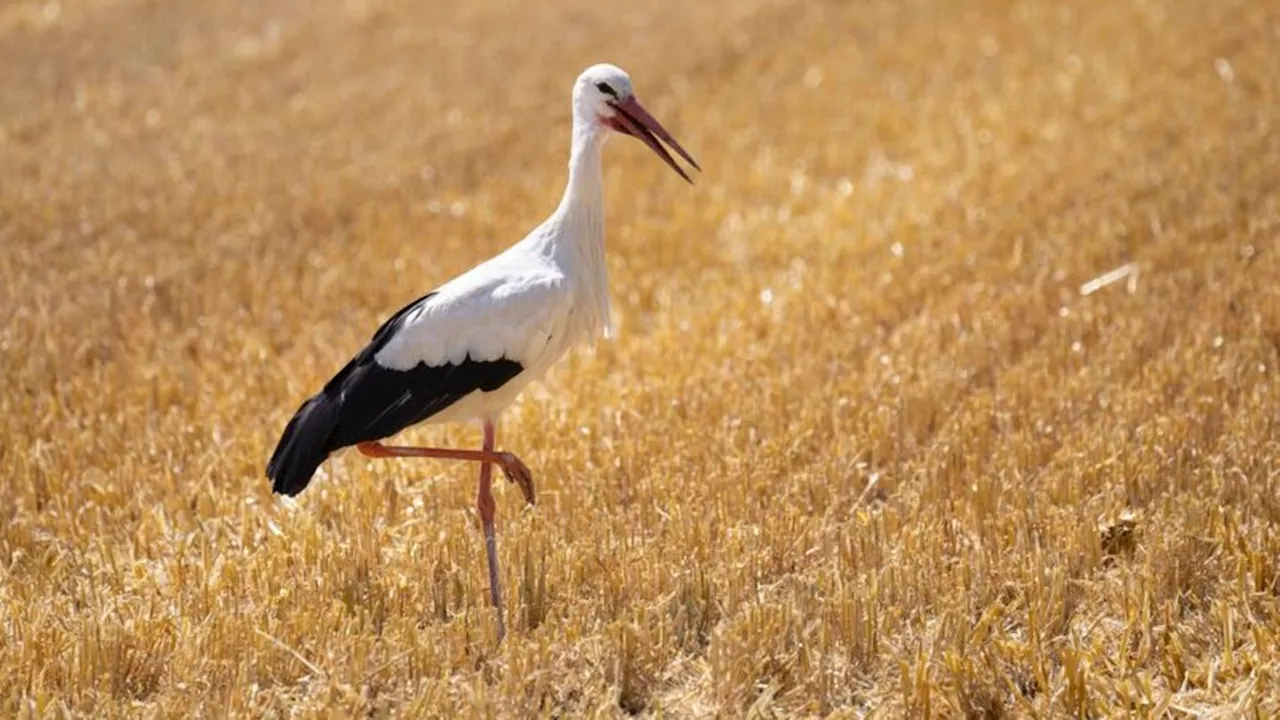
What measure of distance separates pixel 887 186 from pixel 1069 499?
15.6ft

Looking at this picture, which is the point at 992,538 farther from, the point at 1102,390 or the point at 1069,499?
the point at 1102,390

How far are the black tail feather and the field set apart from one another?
13.5 inches

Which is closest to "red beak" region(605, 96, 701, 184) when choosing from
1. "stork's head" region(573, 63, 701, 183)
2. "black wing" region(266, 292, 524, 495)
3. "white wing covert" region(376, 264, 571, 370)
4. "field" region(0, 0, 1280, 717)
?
"stork's head" region(573, 63, 701, 183)

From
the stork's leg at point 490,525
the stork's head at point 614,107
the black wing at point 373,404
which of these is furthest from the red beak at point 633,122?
the stork's leg at point 490,525

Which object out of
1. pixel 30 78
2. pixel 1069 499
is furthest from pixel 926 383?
pixel 30 78

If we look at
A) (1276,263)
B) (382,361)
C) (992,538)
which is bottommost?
(1276,263)

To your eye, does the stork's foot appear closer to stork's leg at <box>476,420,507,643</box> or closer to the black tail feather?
stork's leg at <box>476,420,507,643</box>

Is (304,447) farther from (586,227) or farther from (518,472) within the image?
(586,227)

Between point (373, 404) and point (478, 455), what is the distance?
404 mm

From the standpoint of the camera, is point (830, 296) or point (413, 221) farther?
point (413, 221)

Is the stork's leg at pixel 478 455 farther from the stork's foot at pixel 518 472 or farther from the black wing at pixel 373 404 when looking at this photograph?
the black wing at pixel 373 404

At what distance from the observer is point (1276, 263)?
24.5 feet

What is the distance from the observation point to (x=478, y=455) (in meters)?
5.17

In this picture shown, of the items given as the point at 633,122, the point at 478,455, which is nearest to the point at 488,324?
the point at 478,455
